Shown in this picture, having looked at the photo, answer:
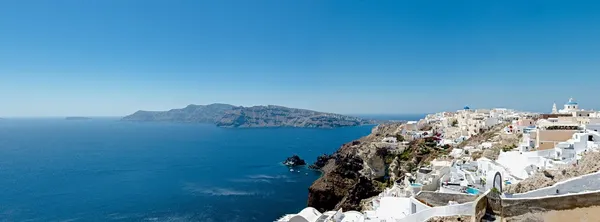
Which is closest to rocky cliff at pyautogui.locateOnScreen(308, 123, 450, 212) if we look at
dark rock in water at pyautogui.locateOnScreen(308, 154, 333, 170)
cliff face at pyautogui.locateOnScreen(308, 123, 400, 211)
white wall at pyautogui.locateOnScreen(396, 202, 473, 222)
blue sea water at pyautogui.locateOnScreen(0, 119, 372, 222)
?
cliff face at pyautogui.locateOnScreen(308, 123, 400, 211)

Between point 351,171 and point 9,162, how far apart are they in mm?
76435

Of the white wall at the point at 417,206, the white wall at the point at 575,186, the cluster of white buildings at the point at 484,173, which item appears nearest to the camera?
the white wall at the point at 575,186

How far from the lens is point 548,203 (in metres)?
9.38

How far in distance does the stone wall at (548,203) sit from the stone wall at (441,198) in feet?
10.6

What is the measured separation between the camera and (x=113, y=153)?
93.9 metres

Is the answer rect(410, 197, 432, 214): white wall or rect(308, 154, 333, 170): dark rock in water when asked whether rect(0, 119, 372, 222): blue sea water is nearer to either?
rect(308, 154, 333, 170): dark rock in water

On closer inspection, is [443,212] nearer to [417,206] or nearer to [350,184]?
[417,206]

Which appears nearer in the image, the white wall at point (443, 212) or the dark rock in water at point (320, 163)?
the white wall at point (443, 212)

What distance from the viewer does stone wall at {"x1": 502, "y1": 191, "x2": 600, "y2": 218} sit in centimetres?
896

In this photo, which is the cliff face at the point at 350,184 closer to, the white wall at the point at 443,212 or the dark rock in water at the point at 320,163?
the dark rock in water at the point at 320,163

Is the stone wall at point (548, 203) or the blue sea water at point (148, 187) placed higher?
the stone wall at point (548, 203)

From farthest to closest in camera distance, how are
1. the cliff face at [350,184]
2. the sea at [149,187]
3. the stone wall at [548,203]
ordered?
1. the sea at [149,187]
2. the cliff face at [350,184]
3. the stone wall at [548,203]

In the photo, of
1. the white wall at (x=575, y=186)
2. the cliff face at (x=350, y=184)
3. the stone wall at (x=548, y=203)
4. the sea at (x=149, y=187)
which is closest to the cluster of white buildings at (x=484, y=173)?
the white wall at (x=575, y=186)

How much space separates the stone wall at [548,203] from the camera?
353 inches
